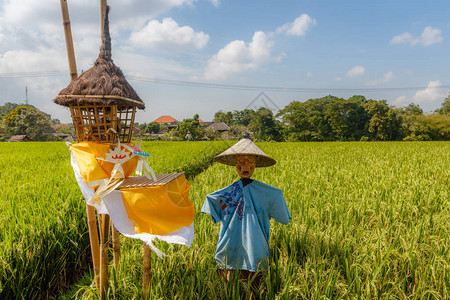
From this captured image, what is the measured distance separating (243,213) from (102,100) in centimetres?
113

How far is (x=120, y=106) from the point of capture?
1525 mm

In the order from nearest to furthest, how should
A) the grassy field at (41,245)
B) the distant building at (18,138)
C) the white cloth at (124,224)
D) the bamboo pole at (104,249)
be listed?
1. the white cloth at (124,224)
2. the bamboo pole at (104,249)
3. the grassy field at (41,245)
4. the distant building at (18,138)

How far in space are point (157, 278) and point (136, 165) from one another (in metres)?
0.79

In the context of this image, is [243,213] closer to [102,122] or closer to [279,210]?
[279,210]

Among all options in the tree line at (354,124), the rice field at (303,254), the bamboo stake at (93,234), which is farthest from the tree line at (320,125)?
the bamboo stake at (93,234)

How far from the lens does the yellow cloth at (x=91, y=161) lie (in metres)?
1.39

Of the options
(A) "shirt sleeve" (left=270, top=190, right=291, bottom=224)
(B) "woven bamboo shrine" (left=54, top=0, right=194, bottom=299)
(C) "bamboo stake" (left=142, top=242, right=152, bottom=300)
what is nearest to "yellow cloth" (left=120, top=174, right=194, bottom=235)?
(B) "woven bamboo shrine" (left=54, top=0, right=194, bottom=299)

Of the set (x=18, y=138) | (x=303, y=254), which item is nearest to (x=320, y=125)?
(x=303, y=254)

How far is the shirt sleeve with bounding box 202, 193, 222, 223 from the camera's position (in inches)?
69.3

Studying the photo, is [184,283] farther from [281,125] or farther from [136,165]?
[281,125]

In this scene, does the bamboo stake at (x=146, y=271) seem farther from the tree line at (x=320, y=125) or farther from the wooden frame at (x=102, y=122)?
the tree line at (x=320, y=125)

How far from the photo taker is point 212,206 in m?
1.77

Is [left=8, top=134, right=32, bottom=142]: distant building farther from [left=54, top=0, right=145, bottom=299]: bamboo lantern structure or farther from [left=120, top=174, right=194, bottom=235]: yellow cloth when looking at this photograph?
[left=120, top=174, right=194, bottom=235]: yellow cloth

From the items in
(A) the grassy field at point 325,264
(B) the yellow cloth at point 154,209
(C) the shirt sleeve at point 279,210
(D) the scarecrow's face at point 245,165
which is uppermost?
(D) the scarecrow's face at point 245,165
